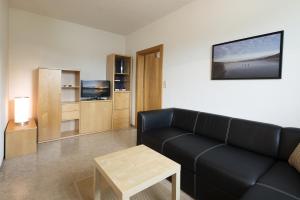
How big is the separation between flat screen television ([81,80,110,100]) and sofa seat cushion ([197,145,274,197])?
2.96m

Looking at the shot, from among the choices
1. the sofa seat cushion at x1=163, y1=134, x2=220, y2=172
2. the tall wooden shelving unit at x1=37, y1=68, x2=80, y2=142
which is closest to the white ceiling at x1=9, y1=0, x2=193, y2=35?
the tall wooden shelving unit at x1=37, y1=68, x2=80, y2=142

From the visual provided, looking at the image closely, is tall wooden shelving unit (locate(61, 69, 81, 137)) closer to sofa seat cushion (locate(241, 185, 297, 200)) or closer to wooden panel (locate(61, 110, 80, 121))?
wooden panel (locate(61, 110, 80, 121))

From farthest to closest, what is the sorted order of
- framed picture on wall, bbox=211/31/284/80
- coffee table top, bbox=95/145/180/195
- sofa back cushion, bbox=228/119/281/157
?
framed picture on wall, bbox=211/31/284/80, sofa back cushion, bbox=228/119/281/157, coffee table top, bbox=95/145/180/195

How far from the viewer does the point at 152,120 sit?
2.57m

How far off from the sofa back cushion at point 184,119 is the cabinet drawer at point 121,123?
5.85 feet

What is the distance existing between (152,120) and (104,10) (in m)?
2.27

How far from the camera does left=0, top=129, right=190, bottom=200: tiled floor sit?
1675 millimetres

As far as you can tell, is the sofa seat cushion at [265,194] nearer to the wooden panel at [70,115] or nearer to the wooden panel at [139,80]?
the wooden panel at [139,80]

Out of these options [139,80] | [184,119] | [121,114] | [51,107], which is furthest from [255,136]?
[51,107]

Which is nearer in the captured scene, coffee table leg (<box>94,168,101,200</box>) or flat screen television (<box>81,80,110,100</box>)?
coffee table leg (<box>94,168,101,200</box>)

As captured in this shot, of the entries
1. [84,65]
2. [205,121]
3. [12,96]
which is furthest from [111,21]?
[205,121]

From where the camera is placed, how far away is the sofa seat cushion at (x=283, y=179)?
1.12 m

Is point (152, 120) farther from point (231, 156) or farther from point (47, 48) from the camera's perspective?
point (47, 48)

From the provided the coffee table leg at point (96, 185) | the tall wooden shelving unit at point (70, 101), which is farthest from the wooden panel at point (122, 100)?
the coffee table leg at point (96, 185)
